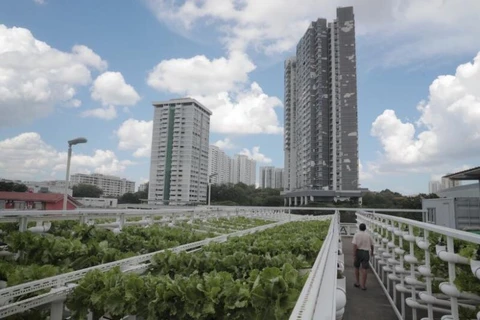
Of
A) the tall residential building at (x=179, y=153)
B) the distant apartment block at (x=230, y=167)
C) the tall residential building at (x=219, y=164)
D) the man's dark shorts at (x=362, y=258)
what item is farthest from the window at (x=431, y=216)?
the distant apartment block at (x=230, y=167)

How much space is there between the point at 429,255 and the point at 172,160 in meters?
67.6

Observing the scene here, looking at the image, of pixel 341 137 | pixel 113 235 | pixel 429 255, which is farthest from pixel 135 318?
pixel 341 137

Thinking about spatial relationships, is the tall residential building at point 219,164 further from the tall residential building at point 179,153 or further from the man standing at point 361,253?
the man standing at point 361,253

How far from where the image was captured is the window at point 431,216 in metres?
22.2

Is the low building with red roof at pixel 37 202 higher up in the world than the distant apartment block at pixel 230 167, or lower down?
lower down

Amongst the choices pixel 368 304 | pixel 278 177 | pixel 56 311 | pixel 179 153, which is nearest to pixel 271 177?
pixel 278 177

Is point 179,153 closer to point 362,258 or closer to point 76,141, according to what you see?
point 76,141

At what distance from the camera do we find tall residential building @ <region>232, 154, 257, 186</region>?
11062 cm

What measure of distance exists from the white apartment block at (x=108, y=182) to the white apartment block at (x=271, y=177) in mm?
46111

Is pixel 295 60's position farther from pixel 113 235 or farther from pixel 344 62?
pixel 113 235

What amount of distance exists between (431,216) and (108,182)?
337 ft

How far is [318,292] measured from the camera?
1364mm

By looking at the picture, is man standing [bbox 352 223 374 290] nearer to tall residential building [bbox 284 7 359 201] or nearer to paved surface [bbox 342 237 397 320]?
paved surface [bbox 342 237 397 320]

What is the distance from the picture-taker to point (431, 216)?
2297 centimetres
